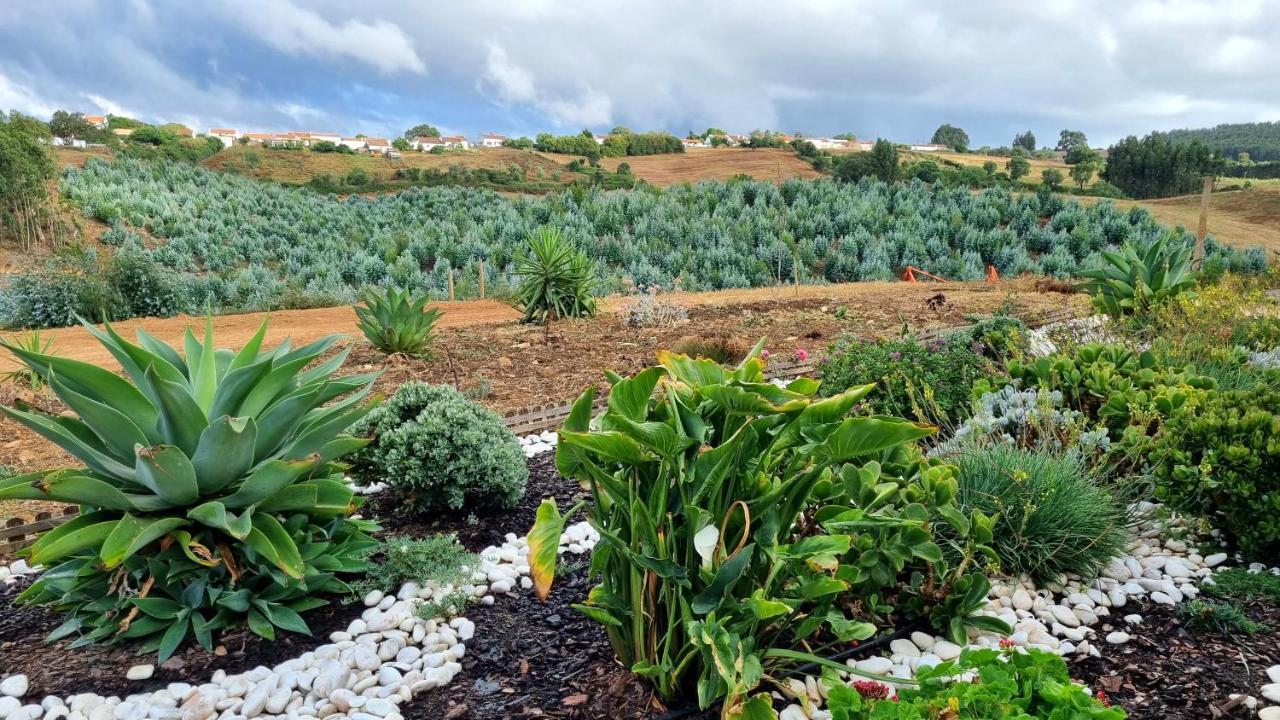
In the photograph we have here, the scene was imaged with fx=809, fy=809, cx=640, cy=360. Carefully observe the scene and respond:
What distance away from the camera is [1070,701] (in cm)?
171

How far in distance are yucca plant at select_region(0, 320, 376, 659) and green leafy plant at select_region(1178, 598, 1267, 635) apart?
2780 mm

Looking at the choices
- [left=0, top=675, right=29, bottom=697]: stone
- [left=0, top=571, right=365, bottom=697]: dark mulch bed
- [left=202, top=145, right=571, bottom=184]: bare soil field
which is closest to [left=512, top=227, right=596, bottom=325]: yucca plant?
[left=0, top=571, right=365, bottom=697]: dark mulch bed

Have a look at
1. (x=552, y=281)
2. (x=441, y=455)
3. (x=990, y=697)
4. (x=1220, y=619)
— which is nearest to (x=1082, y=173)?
(x=552, y=281)

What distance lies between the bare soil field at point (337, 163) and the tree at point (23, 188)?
12.5 metres

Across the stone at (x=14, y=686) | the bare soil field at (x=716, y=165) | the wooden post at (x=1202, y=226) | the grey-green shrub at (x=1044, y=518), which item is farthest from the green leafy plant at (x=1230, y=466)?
the bare soil field at (x=716, y=165)

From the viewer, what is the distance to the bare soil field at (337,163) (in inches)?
1553

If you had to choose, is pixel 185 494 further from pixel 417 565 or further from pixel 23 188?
pixel 23 188

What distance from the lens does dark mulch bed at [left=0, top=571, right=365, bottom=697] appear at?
2441 millimetres

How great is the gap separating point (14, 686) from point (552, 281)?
7197 millimetres

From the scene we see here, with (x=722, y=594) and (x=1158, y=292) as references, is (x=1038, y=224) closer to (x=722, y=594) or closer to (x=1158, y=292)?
(x=1158, y=292)

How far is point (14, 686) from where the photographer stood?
2.40m

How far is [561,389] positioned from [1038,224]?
22.7m

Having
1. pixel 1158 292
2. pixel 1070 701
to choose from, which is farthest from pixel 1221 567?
pixel 1158 292

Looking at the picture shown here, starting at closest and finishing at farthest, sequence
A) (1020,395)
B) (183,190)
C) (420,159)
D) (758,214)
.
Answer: (1020,395)
(758,214)
(183,190)
(420,159)
